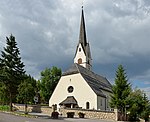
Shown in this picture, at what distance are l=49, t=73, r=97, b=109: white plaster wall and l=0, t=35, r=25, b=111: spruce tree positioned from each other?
1369 centimetres

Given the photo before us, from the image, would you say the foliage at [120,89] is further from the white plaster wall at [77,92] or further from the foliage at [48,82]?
the foliage at [48,82]

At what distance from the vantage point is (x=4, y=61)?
42875 millimetres

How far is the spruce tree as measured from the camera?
1655 inches

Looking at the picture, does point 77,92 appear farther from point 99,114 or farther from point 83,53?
point 83,53

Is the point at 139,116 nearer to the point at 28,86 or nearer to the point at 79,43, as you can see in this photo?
the point at 28,86

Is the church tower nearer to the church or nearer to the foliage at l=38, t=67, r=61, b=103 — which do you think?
the foliage at l=38, t=67, r=61, b=103

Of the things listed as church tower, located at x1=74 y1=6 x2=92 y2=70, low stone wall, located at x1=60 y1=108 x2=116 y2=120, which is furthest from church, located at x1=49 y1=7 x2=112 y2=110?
church tower, located at x1=74 y1=6 x2=92 y2=70

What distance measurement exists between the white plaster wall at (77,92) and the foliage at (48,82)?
810 inches

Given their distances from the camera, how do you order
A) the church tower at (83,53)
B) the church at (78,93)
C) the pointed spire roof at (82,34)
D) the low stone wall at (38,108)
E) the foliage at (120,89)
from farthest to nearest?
the pointed spire roof at (82,34)
the church tower at (83,53)
the church at (78,93)
the low stone wall at (38,108)
the foliage at (120,89)

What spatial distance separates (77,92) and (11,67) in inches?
648

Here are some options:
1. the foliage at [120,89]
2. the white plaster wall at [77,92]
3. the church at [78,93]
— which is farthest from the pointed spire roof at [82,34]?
the foliage at [120,89]

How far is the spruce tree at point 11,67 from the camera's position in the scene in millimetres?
42031

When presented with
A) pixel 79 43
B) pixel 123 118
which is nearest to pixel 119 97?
pixel 123 118

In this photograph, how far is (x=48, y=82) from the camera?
7912 centimetres
